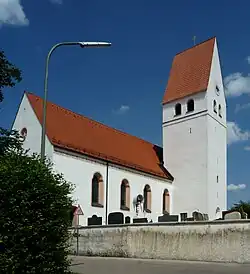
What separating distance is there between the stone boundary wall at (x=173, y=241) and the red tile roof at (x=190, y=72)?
84.9 ft

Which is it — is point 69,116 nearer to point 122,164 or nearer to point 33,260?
point 122,164

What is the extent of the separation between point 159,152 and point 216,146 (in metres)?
6.87

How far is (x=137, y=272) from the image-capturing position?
15.0m

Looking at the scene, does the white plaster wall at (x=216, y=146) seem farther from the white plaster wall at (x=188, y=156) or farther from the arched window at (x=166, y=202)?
the arched window at (x=166, y=202)

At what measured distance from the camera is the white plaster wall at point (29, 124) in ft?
115

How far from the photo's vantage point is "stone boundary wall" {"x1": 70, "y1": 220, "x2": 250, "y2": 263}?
18.9 m

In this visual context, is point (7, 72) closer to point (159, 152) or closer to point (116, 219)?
point (116, 219)

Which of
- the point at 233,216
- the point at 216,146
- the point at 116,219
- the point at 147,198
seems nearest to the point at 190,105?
the point at 216,146

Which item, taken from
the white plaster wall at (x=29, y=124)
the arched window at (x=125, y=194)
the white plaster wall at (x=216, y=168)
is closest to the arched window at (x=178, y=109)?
the white plaster wall at (x=216, y=168)

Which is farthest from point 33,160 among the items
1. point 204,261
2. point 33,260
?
point 204,261

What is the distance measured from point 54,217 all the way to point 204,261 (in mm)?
10713

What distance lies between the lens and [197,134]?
4541cm

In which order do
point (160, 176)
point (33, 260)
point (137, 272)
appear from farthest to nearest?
point (160, 176)
point (137, 272)
point (33, 260)

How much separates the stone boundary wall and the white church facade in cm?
1092
